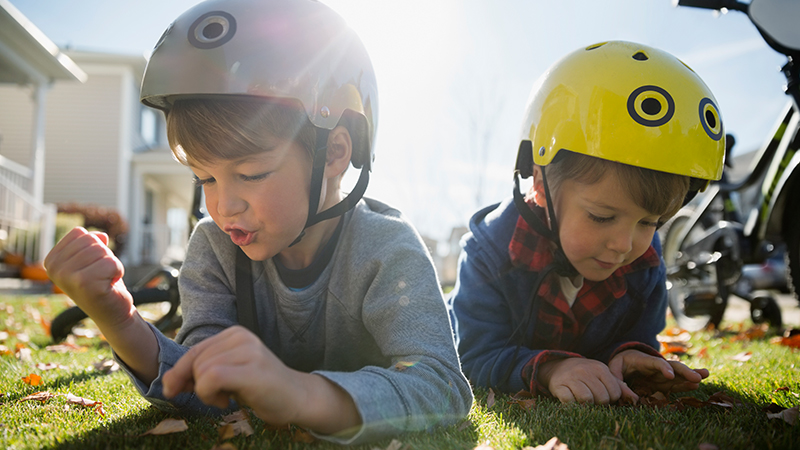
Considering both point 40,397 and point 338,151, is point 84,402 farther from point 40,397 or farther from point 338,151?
point 338,151

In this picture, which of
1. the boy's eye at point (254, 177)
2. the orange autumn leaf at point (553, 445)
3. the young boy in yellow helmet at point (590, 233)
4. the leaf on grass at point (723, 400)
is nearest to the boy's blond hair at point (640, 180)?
the young boy in yellow helmet at point (590, 233)

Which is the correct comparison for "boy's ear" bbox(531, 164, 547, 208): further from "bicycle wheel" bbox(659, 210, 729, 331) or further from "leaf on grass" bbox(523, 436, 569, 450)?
"bicycle wheel" bbox(659, 210, 729, 331)

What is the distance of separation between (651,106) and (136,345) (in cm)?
211

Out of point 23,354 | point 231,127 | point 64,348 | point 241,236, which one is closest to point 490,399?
point 241,236

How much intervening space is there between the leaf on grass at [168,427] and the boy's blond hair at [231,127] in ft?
2.79

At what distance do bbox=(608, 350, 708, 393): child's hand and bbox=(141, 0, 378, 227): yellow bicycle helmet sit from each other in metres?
1.31

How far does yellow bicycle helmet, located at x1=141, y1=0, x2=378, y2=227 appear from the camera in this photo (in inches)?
76.5

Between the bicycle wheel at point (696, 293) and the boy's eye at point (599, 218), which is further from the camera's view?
the bicycle wheel at point (696, 293)

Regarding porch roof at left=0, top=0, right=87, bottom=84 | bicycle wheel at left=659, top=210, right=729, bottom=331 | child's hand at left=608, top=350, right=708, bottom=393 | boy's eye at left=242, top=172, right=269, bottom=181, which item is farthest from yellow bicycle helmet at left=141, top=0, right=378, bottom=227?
porch roof at left=0, top=0, right=87, bottom=84

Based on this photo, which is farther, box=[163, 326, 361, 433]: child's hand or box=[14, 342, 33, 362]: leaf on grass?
box=[14, 342, 33, 362]: leaf on grass

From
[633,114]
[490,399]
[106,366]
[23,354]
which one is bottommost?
[23,354]

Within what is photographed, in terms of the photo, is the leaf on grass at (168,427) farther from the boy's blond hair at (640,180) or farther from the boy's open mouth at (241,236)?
the boy's blond hair at (640,180)

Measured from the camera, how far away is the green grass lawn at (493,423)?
1528mm

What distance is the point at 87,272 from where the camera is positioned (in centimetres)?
152
